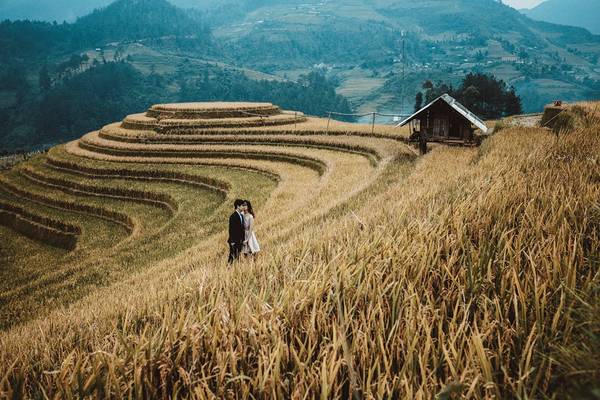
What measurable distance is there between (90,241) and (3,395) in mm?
15798

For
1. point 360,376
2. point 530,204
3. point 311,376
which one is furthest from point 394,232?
point 311,376

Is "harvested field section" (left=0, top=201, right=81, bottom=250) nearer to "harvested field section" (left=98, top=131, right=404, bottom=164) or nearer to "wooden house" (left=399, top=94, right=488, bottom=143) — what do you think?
"harvested field section" (left=98, top=131, right=404, bottom=164)

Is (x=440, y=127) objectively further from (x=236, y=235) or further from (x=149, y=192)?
(x=149, y=192)

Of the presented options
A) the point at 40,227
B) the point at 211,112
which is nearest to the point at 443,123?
the point at 40,227

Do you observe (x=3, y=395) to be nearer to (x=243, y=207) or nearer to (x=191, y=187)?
(x=243, y=207)

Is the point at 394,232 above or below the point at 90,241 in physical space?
above

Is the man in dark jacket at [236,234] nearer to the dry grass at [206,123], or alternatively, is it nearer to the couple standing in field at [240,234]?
the couple standing in field at [240,234]

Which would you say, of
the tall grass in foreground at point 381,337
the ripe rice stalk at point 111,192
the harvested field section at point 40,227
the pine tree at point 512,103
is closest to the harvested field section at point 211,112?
the ripe rice stalk at point 111,192

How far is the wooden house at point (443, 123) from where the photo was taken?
14.9 meters

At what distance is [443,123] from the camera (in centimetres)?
1537

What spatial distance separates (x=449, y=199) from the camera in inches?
155

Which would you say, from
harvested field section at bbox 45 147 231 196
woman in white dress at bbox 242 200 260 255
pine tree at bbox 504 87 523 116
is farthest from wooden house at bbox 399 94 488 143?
pine tree at bbox 504 87 523 116

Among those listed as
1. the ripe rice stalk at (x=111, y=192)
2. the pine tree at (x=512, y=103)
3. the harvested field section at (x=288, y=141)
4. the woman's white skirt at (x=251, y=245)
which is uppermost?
the pine tree at (x=512, y=103)

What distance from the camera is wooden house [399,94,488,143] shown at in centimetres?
1487
